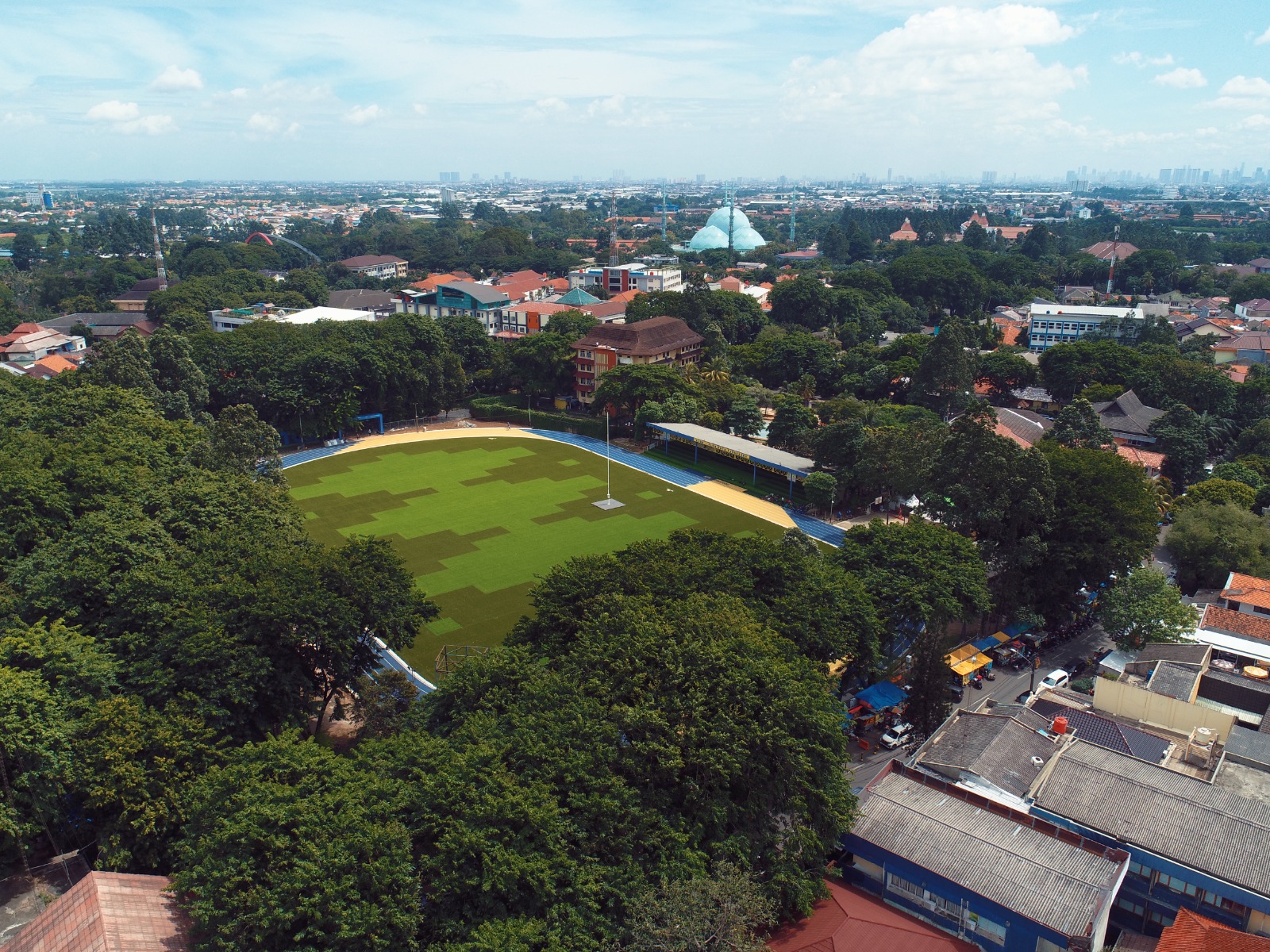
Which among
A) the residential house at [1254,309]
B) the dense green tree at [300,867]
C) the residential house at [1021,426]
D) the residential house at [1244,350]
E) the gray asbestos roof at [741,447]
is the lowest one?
the gray asbestos roof at [741,447]

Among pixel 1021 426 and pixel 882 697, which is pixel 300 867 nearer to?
pixel 882 697

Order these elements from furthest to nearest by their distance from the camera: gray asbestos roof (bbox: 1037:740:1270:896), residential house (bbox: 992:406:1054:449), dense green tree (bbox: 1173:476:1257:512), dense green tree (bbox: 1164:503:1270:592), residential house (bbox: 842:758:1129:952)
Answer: residential house (bbox: 992:406:1054:449) → dense green tree (bbox: 1173:476:1257:512) → dense green tree (bbox: 1164:503:1270:592) → gray asbestos roof (bbox: 1037:740:1270:896) → residential house (bbox: 842:758:1129:952)

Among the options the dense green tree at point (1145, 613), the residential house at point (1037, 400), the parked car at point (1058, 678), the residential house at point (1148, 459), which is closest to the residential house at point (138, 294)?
the residential house at point (1037, 400)

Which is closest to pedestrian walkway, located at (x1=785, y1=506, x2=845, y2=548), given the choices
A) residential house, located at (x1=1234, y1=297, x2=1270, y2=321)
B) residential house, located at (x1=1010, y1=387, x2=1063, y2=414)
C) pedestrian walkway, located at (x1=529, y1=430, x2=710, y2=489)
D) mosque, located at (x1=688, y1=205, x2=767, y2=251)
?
pedestrian walkway, located at (x1=529, y1=430, x2=710, y2=489)

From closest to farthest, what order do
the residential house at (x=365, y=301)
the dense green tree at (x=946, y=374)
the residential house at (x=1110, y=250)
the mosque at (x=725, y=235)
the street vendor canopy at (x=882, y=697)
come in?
the street vendor canopy at (x=882, y=697), the dense green tree at (x=946, y=374), the residential house at (x=365, y=301), the residential house at (x=1110, y=250), the mosque at (x=725, y=235)

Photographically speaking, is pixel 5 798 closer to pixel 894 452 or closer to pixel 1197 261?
pixel 894 452

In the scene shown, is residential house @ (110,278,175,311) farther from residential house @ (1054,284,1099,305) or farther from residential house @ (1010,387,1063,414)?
residential house @ (1054,284,1099,305)

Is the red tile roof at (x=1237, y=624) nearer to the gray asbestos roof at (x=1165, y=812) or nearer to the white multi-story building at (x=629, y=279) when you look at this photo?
the gray asbestos roof at (x=1165, y=812)
